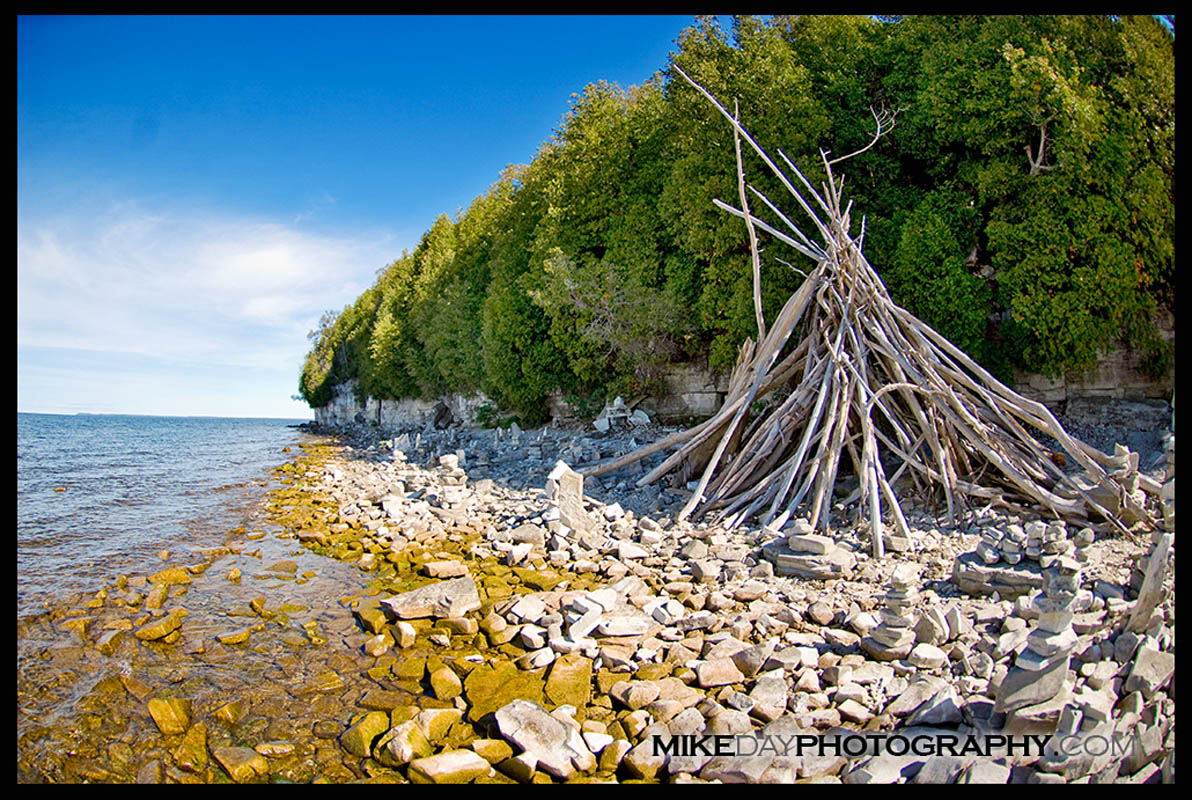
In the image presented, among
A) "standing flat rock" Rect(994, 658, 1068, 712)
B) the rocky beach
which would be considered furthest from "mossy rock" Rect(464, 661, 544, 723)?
"standing flat rock" Rect(994, 658, 1068, 712)

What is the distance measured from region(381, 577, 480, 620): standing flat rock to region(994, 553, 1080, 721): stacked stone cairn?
412 cm

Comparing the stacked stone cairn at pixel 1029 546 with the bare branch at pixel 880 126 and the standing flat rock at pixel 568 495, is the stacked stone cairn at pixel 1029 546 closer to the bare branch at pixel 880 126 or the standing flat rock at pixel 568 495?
the standing flat rock at pixel 568 495

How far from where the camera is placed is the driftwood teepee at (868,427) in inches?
295

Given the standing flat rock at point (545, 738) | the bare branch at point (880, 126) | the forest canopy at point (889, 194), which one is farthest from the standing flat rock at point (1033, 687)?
the bare branch at point (880, 126)

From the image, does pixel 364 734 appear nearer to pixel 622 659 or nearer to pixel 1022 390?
pixel 622 659

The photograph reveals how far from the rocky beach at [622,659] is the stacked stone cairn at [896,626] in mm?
17

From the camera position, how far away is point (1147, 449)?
10.0 meters

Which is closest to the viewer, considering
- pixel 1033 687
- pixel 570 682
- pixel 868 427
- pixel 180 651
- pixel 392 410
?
pixel 1033 687

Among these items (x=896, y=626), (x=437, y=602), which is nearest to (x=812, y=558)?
(x=896, y=626)

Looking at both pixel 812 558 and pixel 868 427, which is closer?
pixel 812 558

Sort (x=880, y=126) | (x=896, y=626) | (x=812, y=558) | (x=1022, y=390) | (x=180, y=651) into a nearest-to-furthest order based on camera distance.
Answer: (x=896, y=626)
(x=180, y=651)
(x=812, y=558)
(x=880, y=126)
(x=1022, y=390)

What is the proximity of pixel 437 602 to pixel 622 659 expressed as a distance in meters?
2.01

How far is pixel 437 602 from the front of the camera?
580 cm

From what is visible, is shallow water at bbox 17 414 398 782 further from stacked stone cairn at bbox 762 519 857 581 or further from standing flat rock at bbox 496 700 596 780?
stacked stone cairn at bbox 762 519 857 581
